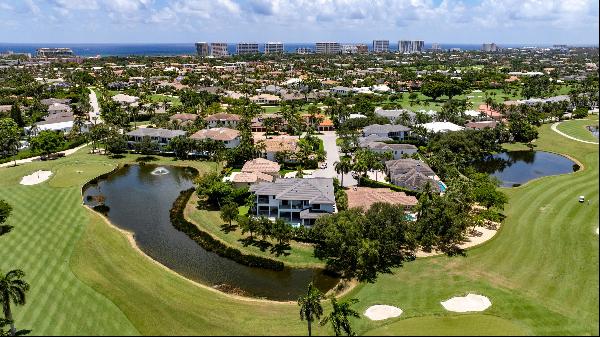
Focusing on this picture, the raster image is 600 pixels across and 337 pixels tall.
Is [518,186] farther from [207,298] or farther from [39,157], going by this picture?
[39,157]

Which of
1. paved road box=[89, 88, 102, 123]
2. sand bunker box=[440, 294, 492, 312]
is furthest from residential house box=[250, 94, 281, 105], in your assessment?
sand bunker box=[440, 294, 492, 312]

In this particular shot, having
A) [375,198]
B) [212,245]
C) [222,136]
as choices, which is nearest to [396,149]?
[375,198]

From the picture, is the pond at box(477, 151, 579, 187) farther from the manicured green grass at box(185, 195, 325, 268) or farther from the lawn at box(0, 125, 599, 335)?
the manicured green grass at box(185, 195, 325, 268)

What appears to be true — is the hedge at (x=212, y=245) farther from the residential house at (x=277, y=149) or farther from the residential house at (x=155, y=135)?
the residential house at (x=155, y=135)

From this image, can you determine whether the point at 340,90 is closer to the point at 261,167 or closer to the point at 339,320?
the point at 261,167

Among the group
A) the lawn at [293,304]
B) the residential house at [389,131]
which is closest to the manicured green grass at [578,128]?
the residential house at [389,131]

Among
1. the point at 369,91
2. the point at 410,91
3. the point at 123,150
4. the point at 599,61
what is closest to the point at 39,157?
the point at 123,150
